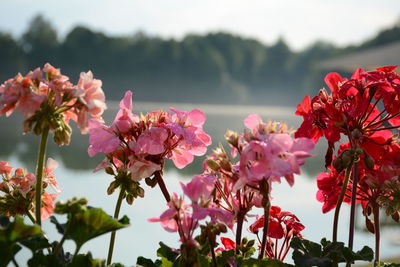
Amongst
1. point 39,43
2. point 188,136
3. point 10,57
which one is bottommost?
point 188,136

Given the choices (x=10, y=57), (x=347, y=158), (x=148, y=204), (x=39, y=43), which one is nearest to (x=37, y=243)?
(x=347, y=158)

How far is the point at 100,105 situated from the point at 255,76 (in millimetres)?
29203

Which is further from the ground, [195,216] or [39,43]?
[39,43]

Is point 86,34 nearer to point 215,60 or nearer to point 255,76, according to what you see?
point 215,60

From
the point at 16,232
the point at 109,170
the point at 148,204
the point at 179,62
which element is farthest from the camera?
the point at 179,62

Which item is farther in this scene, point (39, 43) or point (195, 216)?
point (39, 43)

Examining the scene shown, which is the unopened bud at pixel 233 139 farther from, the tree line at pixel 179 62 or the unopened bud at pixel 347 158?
the tree line at pixel 179 62

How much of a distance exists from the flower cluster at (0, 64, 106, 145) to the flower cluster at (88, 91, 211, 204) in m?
0.04

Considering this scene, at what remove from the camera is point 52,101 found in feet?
1.15

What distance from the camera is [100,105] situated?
0.34m

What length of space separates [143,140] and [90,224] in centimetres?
8

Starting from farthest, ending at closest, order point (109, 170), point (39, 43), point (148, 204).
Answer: point (39, 43), point (148, 204), point (109, 170)

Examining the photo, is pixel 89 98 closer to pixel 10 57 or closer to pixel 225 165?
pixel 225 165

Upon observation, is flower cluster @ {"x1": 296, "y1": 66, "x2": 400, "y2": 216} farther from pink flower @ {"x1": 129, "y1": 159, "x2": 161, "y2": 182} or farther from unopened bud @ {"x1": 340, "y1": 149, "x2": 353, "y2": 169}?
pink flower @ {"x1": 129, "y1": 159, "x2": 161, "y2": 182}
